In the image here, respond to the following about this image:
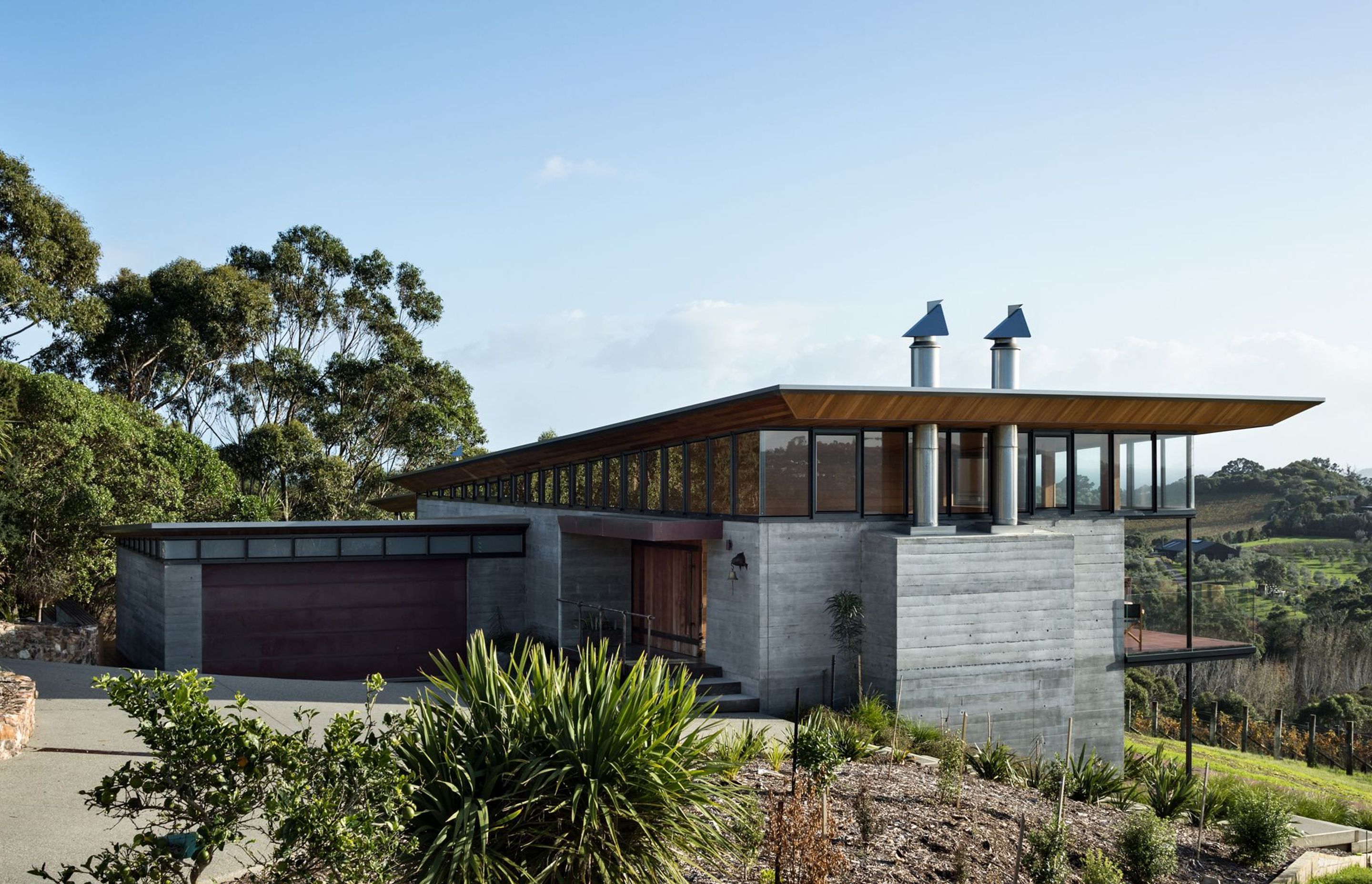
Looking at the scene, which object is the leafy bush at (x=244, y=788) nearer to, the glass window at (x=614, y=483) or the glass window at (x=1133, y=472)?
the glass window at (x=614, y=483)

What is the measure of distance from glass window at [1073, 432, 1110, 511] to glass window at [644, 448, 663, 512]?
24.4 ft

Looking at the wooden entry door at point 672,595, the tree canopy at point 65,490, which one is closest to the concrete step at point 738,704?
the wooden entry door at point 672,595

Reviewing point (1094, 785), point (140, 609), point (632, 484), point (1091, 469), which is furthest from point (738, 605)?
point (140, 609)

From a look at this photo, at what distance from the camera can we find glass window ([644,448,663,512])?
20.3 m

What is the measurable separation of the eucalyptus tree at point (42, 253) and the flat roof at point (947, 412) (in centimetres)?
1802

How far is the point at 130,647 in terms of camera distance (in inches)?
955

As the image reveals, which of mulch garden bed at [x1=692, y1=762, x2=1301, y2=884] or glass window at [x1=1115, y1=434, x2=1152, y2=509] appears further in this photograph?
glass window at [x1=1115, y1=434, x2=1152, y2=509]

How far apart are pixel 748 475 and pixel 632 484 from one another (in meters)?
4.22

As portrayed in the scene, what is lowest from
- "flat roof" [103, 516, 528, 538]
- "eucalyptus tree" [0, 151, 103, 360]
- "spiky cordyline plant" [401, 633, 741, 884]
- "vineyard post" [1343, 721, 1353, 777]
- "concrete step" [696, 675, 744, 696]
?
"vineyard post" [1343, 721, 1353, 777]

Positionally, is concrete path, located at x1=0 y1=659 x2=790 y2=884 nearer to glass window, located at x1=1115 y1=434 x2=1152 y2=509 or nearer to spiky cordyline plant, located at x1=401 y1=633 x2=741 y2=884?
spiky cordyline plant, located at x1=401 y1=633 x2=741 y2=884

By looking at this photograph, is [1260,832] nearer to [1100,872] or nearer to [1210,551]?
[1100,872]

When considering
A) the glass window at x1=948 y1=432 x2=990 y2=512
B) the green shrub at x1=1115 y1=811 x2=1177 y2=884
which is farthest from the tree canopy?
the green shrub at x1=1115 y1=811 x2=1177 y2=884

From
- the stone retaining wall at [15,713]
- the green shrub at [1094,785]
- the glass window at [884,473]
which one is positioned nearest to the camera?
the stone retaining wall at [15,713]

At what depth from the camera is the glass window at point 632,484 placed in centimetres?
2108
